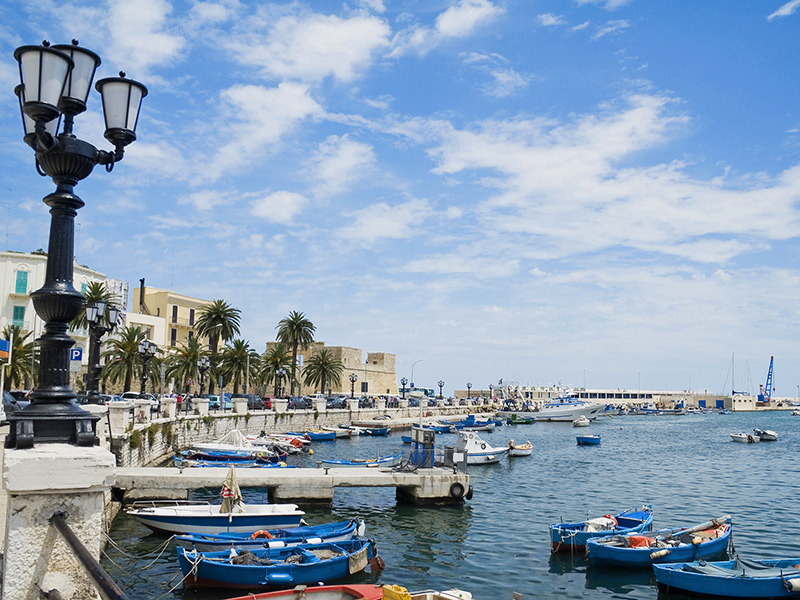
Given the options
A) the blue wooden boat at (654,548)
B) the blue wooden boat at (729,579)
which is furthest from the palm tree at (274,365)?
the blue wooden boat at (729,579)

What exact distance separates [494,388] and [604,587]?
157736 millimetres

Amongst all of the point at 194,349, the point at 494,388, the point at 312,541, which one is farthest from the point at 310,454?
the point at 494,388

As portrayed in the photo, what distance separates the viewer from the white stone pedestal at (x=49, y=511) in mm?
4391

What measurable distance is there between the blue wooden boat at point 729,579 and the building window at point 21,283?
167ft

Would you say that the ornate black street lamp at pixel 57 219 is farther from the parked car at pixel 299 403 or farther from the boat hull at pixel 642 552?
the parked car at pixel 299 403

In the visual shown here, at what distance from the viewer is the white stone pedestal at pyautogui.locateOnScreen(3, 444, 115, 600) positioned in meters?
4.39

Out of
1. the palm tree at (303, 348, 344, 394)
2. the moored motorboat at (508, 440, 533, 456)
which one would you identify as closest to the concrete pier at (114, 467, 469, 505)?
the moored motorboat at (508, 440, 533, 456)

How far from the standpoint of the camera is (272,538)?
18.8 m

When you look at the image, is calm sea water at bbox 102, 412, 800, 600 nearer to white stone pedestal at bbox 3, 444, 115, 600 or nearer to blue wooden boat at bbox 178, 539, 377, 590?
blue wooden boat at bbox 178, 539, 377, 590

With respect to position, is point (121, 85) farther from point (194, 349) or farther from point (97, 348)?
point (194, 349)

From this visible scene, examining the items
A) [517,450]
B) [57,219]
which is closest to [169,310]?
[517,450]

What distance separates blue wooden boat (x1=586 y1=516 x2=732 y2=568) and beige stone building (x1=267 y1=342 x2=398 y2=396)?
7040 centimetres

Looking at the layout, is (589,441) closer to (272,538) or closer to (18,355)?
(18,355)

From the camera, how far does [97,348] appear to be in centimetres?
2314
